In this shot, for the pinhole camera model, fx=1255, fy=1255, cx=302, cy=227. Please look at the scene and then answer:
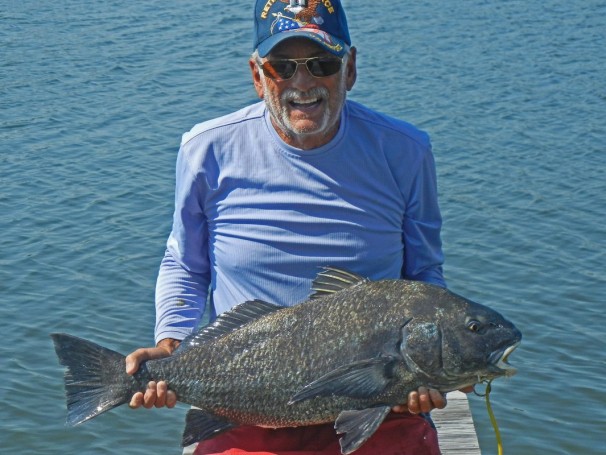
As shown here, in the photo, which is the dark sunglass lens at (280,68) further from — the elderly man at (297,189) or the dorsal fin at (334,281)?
the dorsal fin at (334,281)

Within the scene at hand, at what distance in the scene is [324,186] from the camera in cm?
482

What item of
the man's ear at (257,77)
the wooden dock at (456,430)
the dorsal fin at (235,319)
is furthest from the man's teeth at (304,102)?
the wooden dock at (456,430)

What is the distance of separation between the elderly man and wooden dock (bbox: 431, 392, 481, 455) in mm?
1657

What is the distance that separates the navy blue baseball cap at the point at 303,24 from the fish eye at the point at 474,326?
1119mm

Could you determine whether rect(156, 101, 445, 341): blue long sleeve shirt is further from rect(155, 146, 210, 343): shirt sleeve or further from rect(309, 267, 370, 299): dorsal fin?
rect(309, 267, 370, 299): dorsal fin

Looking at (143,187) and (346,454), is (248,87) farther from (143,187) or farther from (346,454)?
(346,454)

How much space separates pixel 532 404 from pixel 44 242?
16.0 ft

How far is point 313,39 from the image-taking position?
463cm

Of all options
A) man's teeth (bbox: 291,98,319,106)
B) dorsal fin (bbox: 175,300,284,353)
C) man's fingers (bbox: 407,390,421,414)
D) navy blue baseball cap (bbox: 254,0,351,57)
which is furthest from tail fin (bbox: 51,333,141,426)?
navy blue baseball cap (bbox: 254,0,351,57)

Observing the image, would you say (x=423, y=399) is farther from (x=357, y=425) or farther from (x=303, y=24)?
(x=303, y=24)

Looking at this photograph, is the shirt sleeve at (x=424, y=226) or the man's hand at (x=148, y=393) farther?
the shirt sleeve at (x=424, y=226)

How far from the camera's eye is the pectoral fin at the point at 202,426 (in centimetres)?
461

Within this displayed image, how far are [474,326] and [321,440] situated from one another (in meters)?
0.75

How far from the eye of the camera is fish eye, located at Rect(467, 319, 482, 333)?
14.3 feet
